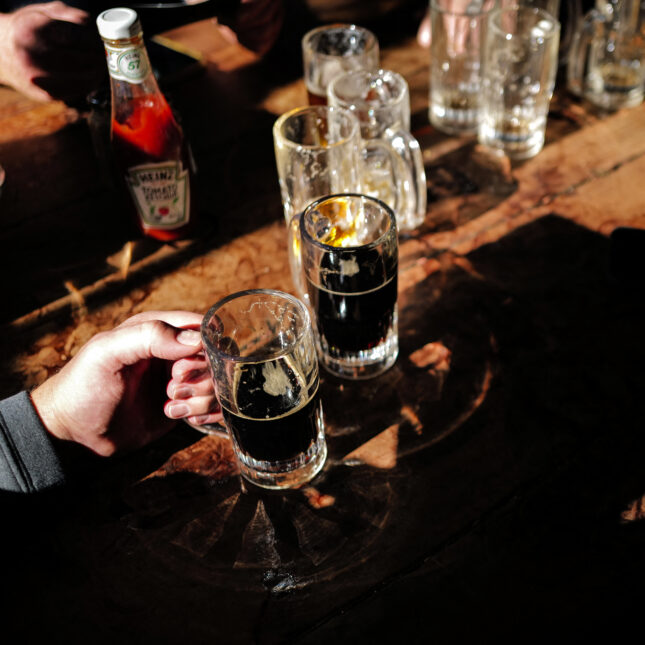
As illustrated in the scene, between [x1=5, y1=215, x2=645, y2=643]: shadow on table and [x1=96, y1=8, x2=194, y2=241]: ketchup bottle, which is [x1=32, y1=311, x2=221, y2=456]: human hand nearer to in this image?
[x1=5, y1=215, x2=645, y2=643]: shadow on table

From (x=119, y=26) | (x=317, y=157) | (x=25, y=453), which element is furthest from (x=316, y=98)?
(x=25, y=453)

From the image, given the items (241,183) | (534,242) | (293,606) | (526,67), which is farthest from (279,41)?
(293,606)

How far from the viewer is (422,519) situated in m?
0.82

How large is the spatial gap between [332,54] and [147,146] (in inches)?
17.5

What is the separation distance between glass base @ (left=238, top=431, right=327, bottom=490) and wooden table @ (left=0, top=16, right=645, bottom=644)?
0.01 meters

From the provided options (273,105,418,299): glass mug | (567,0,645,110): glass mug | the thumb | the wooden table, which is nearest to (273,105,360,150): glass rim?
(273,105,418,299): glass mug

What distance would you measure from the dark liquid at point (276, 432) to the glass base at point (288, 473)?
0.02m

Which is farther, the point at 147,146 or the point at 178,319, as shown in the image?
the point at 147,146

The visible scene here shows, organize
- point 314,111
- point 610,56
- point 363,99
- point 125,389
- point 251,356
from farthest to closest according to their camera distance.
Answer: point 610,56 < point 363,99 < point 314,111 < point 125,389 < point 251,356

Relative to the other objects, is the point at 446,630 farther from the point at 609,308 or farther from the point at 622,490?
the point at 609,308

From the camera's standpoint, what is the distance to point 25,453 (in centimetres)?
86

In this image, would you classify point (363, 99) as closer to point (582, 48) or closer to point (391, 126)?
point (391, 126)

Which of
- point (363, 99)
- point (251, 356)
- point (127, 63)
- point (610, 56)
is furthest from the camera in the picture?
point (610, 56)

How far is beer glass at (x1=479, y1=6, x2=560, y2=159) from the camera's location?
125 cm
